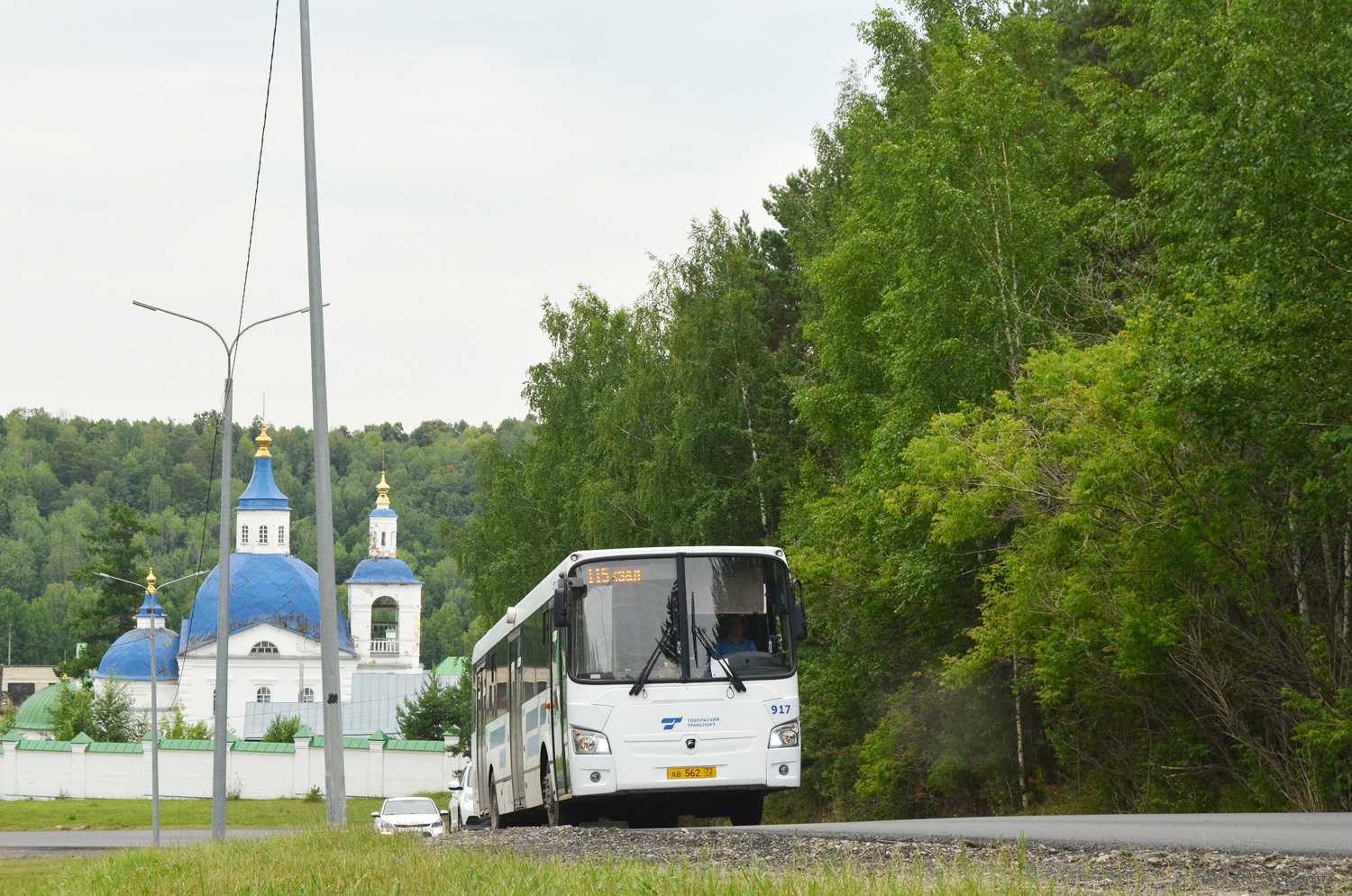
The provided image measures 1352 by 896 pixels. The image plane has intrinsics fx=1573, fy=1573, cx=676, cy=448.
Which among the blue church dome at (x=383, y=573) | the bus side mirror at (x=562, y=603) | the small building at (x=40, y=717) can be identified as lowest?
the bus side mirror at (x=562, y=603)

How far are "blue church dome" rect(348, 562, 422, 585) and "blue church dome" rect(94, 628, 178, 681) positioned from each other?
13.7 meters

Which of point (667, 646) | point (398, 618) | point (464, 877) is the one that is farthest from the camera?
point (398, 618)

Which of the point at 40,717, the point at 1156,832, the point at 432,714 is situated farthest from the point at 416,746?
the point at 1156,832

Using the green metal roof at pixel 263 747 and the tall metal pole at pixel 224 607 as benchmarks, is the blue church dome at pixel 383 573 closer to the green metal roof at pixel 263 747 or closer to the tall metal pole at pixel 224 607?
the green metal roof at pixel 263 747

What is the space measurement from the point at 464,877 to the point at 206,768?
6559 cm

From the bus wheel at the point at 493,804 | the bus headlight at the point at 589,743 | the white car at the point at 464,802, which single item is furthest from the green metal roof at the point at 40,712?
the bus headlight at the point at 589,743

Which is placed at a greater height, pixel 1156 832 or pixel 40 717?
pixel 40 717

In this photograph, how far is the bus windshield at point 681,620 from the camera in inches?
610

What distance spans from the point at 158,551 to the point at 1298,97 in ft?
558

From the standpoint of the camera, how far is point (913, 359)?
27.2 meters

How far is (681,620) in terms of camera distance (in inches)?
616

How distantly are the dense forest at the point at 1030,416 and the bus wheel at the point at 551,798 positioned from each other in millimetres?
7525

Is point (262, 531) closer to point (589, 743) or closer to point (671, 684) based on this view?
point (589, 743)

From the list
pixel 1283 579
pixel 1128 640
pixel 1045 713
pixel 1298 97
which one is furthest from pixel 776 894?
pixel 1045 713
